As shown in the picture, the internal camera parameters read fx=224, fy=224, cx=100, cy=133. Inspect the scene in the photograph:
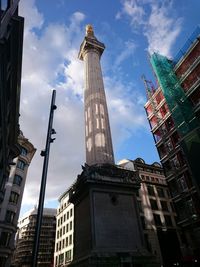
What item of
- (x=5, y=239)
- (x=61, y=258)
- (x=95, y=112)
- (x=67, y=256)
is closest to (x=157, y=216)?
(x=67, y=256)

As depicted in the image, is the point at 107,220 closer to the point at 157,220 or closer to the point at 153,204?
the point at 157,220

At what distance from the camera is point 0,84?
15.9 m

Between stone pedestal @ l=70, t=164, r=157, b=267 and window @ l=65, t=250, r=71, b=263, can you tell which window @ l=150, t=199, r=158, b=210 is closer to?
window @ l=65, t=250, r=71, b=263

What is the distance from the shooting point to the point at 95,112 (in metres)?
Result: 29.4

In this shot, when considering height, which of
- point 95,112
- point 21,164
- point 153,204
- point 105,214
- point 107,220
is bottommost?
point 107,220

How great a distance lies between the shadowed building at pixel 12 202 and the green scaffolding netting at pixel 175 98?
105ft

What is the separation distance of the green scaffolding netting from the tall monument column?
1574 centimetres

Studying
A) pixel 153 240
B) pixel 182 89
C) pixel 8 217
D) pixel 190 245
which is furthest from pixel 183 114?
pixel 8 217

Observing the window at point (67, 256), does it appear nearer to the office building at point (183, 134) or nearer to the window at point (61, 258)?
the window at point (61, 258)

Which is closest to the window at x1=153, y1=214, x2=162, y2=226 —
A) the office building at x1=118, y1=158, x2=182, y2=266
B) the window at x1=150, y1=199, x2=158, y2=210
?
the office building at x1=118, y1=158, x2=182, y2=266

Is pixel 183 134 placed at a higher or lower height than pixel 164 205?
higher

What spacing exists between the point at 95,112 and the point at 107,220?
568 inches

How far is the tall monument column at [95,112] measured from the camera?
25859mm

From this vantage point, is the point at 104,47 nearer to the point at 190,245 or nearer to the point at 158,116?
the point at 158,116
